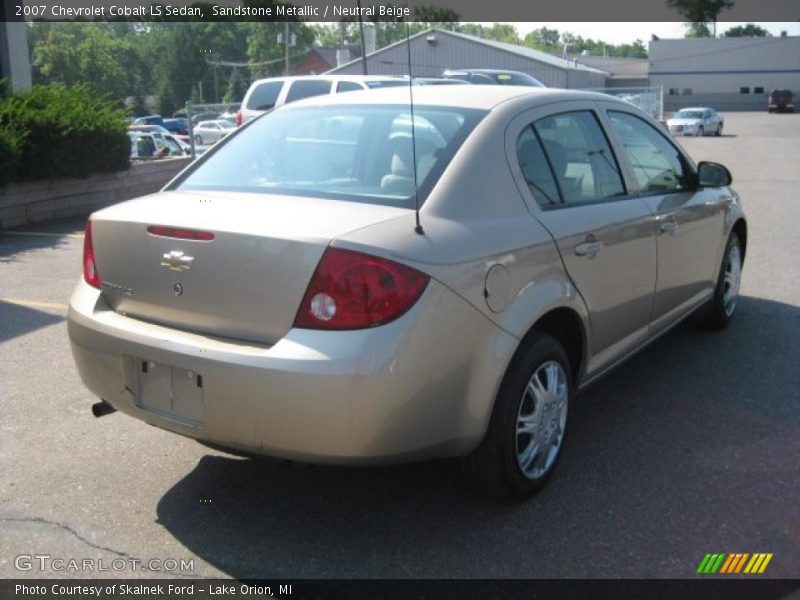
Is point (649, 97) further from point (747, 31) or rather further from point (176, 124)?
point (747, 31)

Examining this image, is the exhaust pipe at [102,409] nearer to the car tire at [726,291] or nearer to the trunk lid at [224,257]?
the trunk lid at [224,257]

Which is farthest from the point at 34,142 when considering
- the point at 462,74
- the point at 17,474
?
the point at 462,74

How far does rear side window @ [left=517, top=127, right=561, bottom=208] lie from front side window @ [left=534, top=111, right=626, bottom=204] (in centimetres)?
6

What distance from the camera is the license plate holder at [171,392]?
328cm

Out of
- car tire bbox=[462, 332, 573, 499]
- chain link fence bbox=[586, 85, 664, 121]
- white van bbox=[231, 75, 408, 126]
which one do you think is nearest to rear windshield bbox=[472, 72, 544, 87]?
white van bbox=[231, 75, 408, 126]

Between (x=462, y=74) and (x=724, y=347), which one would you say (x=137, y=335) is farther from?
(x=462, y=74)

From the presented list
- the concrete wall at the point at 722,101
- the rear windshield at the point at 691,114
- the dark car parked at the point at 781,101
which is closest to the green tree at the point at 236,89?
the rear windshield at the point at 691,114

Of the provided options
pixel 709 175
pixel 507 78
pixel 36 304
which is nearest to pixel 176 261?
pixel 709 175

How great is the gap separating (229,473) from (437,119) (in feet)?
6.12

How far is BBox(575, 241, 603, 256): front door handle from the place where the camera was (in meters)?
4.01

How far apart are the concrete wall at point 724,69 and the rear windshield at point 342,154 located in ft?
248

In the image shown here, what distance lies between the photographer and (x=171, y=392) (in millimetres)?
3350

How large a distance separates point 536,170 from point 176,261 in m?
1.65

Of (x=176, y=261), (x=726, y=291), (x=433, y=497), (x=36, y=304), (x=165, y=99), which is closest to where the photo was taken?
(x=176, y=261)
